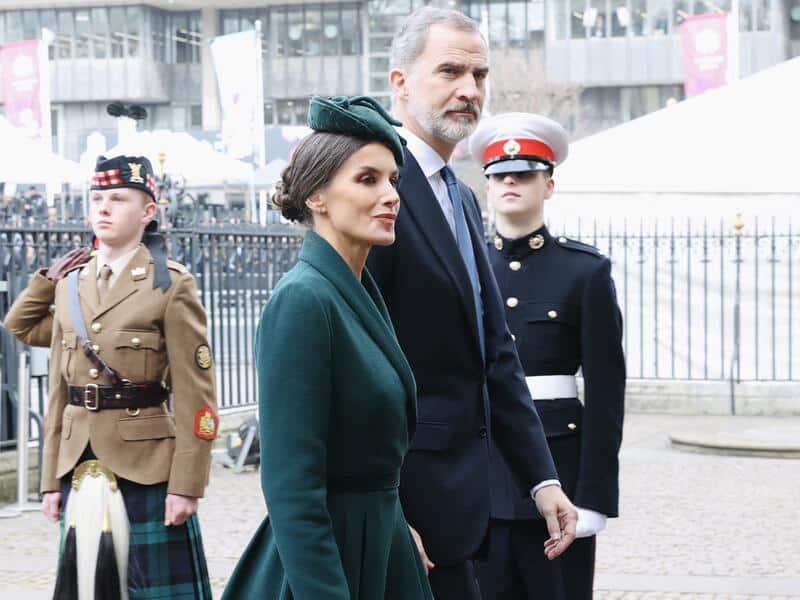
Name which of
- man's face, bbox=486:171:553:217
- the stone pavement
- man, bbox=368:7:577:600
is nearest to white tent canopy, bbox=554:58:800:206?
the stone pavement

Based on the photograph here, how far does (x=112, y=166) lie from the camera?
16.3ft

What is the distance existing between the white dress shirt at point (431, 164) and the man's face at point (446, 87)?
4 cm

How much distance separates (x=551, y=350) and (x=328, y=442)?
185 centimetres

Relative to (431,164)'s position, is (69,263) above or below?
below

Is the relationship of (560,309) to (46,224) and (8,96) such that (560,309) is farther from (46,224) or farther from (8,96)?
(8,96)

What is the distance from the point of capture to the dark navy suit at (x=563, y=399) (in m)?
4.33

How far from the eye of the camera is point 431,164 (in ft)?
11.9

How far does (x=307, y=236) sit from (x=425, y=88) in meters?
0.77

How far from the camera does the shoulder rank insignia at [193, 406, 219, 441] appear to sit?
16.3 feet

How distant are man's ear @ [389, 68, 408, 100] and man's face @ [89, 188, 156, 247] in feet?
5.17

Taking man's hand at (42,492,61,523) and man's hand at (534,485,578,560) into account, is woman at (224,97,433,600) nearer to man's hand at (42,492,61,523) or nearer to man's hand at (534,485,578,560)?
man's hand at (534,485,578,560)

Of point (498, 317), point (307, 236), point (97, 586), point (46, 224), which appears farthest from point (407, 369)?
point (46, 224)

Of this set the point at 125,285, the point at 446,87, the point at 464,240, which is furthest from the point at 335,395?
the point at 125,285

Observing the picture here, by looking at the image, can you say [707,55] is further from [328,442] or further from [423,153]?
[328,442]
